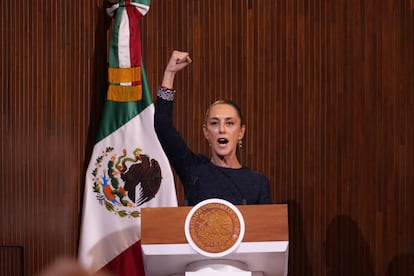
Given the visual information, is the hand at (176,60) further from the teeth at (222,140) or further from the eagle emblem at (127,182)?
the eagle emblem at (127,182)

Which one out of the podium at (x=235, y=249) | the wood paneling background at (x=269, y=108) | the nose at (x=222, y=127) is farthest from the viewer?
the wood paneling background at (x=269, y=108)

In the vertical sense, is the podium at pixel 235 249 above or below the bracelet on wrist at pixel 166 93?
below

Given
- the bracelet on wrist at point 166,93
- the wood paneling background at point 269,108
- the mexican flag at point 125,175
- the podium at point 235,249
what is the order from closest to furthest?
the podium at point 235,249 < the bracelet on wrist at point 166,93 < the mexican flag at point 125,175 < the wood paneling background at point 269,108

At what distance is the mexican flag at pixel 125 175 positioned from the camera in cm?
363

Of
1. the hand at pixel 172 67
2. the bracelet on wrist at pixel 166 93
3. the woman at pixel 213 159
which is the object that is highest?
the hand at pixel 172 67

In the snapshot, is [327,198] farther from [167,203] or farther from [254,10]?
[254,10]

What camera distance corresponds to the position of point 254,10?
3.88m

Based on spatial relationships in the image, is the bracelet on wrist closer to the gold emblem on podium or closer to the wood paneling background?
the gold emblem on podium

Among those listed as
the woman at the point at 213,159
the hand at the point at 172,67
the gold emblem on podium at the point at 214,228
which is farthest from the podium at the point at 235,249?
the hand at the point at 172,67

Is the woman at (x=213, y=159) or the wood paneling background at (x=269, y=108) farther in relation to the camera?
the wood paneling background at (x=269, y=108)

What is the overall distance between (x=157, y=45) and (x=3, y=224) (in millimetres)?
1342

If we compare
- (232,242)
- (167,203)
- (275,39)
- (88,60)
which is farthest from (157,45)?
(232,242)

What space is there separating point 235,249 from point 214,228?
9 cm

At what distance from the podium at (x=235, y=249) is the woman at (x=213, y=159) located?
590 millimetres
